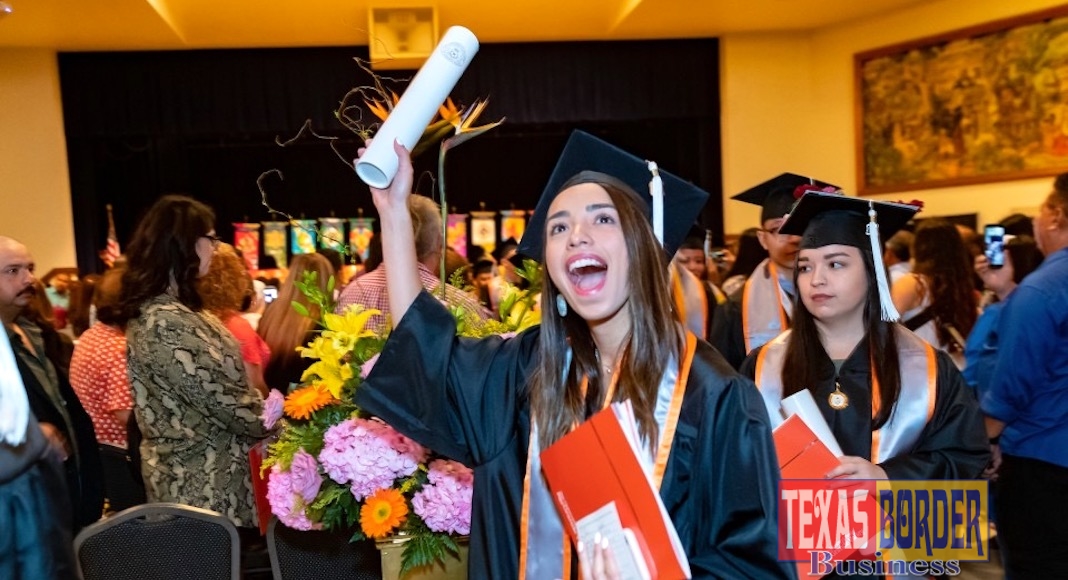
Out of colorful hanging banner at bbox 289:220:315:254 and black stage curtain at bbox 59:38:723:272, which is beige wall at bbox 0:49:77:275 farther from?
colorful hanging banner at bbox 289:220:315:254

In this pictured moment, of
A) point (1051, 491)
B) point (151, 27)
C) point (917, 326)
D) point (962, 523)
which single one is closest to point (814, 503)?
point (962, 523)

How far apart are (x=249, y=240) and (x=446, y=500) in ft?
35.9

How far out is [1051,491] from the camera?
2807 mm

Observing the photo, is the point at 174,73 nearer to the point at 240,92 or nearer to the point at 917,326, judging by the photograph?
the point at 240,92

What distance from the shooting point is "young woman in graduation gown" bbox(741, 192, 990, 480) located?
219 cm

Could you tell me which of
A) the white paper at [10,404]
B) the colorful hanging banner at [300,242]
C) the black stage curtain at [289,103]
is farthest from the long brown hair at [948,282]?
the colorful hanging banner at [300,242]

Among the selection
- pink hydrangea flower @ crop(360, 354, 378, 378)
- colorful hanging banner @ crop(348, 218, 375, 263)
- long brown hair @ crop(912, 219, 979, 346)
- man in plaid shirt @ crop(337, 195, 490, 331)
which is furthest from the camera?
colorful hanging banner @ crop(348, 218, 375, 263)

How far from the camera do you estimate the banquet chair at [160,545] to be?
218 cm

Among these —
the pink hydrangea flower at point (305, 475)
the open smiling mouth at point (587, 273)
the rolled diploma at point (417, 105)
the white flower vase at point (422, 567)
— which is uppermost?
the rolled diploma at point (417, 105)

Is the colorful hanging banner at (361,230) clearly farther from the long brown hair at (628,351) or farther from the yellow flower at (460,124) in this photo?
the long brown hair at (628,351)

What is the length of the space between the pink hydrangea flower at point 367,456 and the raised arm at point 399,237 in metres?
0.33

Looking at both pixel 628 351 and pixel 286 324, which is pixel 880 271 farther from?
pixel 286 324

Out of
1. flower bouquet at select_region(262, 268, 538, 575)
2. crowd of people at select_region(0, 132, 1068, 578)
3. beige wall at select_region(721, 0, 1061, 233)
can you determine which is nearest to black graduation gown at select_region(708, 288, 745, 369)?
crowd of people at select_region(0, 132, 1068, 578)

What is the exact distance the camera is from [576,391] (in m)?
1.56
